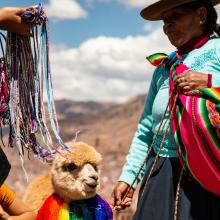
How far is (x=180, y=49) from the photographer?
2.40 m

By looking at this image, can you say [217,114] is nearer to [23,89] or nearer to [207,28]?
[207,28]

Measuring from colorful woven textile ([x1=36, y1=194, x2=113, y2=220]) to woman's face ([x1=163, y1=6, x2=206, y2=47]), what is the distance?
1897 mm

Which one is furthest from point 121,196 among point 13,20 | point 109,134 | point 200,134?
point 109,134

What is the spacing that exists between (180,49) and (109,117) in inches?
3856

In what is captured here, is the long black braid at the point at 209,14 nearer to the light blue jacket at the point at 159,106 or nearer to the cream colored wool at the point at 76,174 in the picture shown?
the light blue jacket at the point at 159,106

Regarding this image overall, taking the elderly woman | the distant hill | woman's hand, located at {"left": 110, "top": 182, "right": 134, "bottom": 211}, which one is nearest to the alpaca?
woman's hand, located at {"left": 110, "top": 182, "right": 134, "bottom": 211}

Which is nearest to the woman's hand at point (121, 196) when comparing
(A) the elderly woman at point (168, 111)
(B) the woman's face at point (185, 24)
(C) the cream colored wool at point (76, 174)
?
(A) the elderly woman at point (168, 111)

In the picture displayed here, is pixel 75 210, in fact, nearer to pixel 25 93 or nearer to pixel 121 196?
pixel 121 196

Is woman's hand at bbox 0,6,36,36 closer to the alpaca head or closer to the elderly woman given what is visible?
the elderly woman

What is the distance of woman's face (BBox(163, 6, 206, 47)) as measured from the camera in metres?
2.36

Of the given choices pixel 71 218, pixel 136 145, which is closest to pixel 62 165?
pixel 71 218

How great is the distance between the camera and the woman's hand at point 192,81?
2043mm

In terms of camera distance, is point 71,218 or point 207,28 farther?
point 71,218

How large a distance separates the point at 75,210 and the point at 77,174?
330 millimetres
